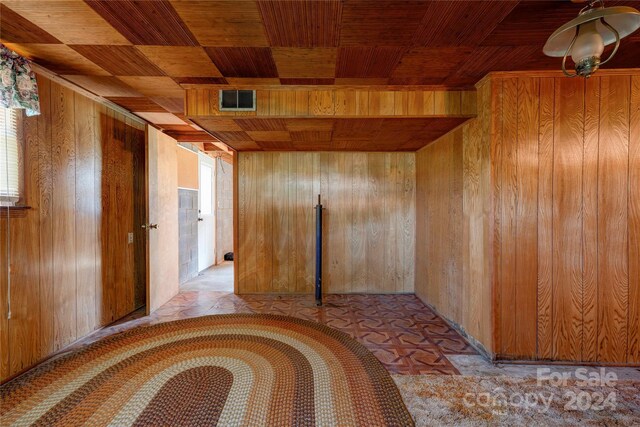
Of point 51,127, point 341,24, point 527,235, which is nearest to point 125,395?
point 51,127

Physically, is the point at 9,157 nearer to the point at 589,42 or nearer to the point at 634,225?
the point at 589,42

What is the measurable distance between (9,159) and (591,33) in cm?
342

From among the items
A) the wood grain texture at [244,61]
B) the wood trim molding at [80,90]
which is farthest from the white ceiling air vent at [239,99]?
the wood trim molding at [80,90]

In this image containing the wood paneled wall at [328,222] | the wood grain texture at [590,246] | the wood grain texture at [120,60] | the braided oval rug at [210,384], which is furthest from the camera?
the wood paneled wall at [328,222]

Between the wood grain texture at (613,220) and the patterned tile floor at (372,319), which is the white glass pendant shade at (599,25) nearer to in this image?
the wood grain texture at (613,220)

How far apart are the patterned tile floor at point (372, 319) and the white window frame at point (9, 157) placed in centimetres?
134

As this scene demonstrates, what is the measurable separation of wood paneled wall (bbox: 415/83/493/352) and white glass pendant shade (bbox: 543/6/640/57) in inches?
27.8

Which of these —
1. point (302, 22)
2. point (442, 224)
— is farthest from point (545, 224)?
point (302, 22)

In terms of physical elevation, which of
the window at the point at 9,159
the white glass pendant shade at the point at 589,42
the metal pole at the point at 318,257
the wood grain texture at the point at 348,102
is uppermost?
the wood grain texture at the point at 348,102

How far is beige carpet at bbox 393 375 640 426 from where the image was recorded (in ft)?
4.90

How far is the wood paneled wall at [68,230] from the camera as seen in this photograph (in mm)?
1877

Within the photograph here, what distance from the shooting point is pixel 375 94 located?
7.28ft

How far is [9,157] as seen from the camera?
180 cm

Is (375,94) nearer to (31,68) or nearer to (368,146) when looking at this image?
(368,146)
